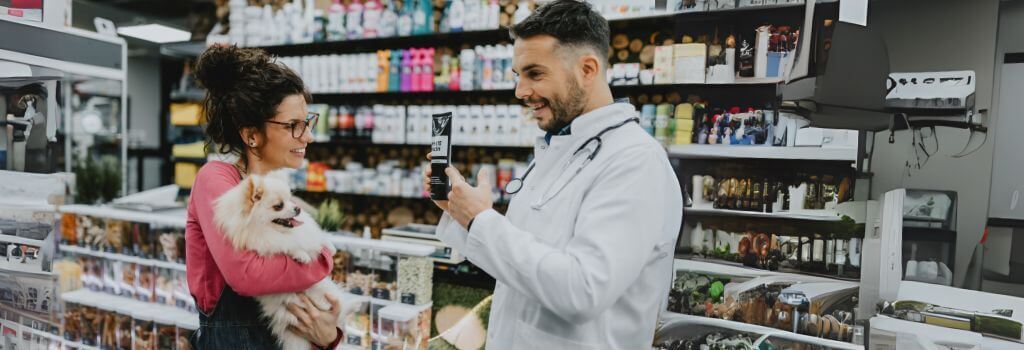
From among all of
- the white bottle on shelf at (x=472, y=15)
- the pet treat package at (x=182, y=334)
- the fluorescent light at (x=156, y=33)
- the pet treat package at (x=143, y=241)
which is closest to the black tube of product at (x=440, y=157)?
the pet treat package at (x=182, y=334)

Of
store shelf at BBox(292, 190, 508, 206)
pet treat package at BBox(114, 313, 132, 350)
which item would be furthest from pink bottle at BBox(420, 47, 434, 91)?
pet treat package at BBox(114, 313, 132, 350)

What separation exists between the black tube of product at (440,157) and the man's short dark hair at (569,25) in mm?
288

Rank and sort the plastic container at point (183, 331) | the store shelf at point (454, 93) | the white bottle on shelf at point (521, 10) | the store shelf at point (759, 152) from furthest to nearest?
the white bottle on shelf at point (521, 10)
the store shelf at point (454, 93)
the plastic container at point (183, 331)
the store shelf at point (759, 152)

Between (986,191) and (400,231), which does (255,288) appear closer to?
(400,231)

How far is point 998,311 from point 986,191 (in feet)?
1.09

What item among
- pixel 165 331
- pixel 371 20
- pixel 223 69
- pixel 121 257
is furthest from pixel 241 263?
pixel 371 20

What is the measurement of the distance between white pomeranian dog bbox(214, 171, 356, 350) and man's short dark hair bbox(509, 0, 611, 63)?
0.70 m

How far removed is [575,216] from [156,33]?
6.28 m

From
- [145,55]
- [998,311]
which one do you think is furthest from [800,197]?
[145,55]

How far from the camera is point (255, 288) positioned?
→ 1321mm

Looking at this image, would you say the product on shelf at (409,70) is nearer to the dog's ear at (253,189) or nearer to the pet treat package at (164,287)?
the pet treat package at (164,287)

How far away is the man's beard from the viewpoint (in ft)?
4.16

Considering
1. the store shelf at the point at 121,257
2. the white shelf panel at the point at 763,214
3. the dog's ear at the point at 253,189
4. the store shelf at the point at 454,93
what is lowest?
the store shelf at the point at 121,257

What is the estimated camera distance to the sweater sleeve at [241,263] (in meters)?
1.30
